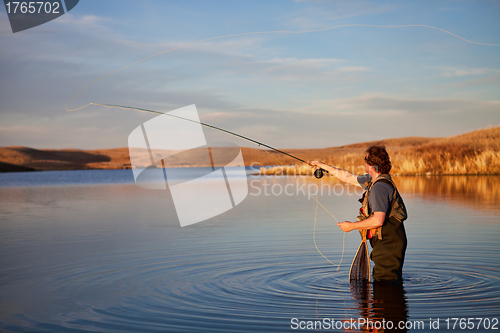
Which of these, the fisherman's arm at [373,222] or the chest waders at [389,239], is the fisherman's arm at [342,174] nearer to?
the chest waders at [389,239]

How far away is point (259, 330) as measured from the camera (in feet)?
15.2

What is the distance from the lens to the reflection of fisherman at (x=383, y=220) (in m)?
5.58

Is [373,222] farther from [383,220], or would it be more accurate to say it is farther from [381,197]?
[381,197]

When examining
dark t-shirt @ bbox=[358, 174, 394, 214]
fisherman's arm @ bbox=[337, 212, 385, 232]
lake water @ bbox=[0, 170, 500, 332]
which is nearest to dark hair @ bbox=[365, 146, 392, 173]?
dark t-shirt @ bbox=[358, 174, 394, 214]

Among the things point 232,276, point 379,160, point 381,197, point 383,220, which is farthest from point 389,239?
point 232,276

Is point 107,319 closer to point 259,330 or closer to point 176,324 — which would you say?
point 176,324

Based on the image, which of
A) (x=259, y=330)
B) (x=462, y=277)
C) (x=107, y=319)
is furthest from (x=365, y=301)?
(x=107, y=319)

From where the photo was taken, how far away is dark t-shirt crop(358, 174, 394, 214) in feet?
18.3

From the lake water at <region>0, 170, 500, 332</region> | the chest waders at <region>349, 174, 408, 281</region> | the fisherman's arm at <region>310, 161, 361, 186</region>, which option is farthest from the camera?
the fisherman's arm at <region>310, 161, 361, 186</region>

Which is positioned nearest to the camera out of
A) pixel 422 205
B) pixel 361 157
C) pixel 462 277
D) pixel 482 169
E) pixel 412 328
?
pixel 412 328

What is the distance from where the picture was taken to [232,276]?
22.8 ft

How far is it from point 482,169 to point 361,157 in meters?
9.58

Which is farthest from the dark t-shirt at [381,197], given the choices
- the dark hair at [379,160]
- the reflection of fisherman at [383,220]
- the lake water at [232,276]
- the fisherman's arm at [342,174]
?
the lake water at [232,276]

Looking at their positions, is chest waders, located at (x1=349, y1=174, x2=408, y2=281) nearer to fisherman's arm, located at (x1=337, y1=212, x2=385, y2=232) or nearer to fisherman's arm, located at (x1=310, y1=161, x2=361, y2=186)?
fisherman's arm, located at (x1=337, y1=212, x2=385, y2=232)
